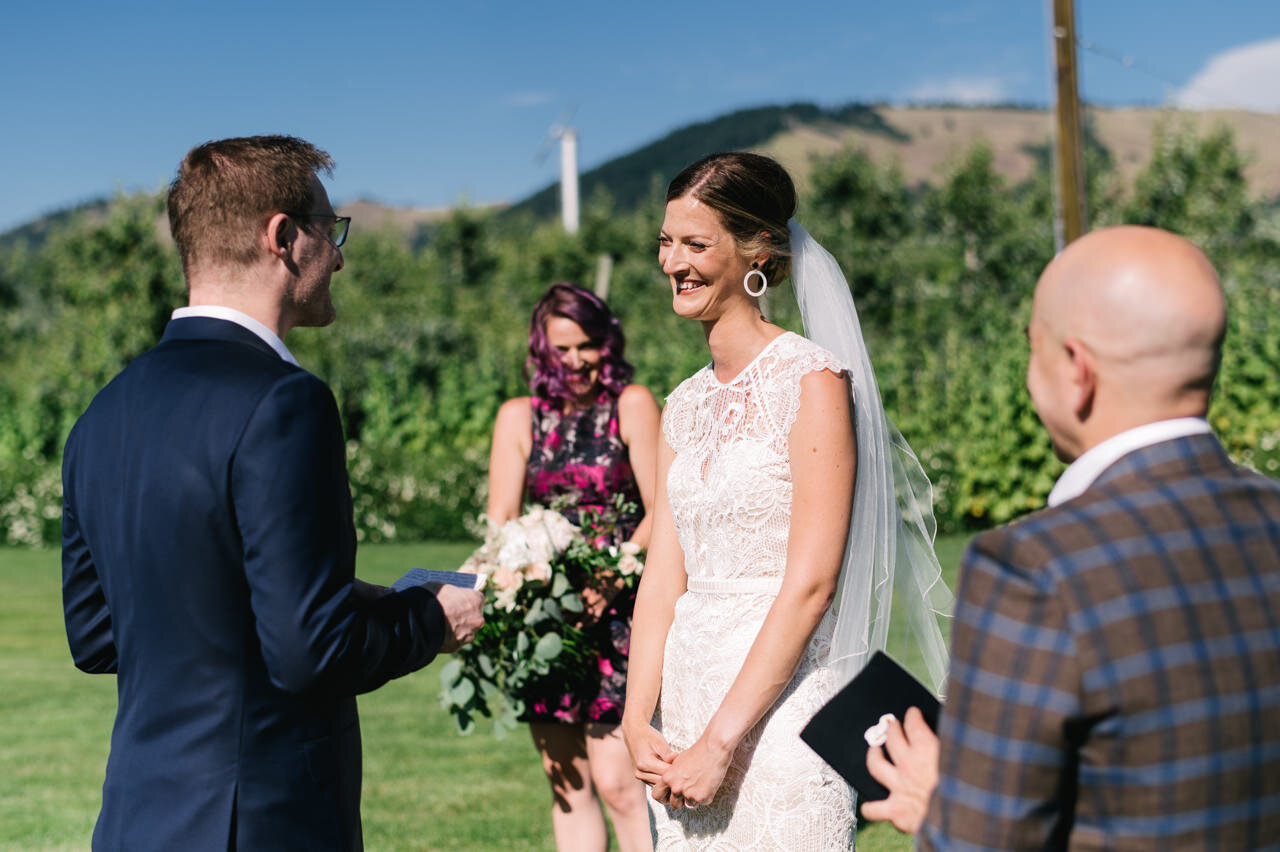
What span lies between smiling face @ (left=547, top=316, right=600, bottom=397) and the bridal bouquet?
2.37 feet

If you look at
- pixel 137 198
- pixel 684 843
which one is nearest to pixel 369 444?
pixel 137 198

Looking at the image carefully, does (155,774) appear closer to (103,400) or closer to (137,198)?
(103,400)

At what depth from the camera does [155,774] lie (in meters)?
2.20

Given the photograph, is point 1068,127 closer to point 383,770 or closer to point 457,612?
point 383,770

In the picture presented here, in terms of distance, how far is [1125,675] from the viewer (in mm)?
1395

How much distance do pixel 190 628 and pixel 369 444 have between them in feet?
58.0

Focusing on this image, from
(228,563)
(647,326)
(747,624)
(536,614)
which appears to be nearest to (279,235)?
(228,563)

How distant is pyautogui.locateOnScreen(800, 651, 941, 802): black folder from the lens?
201 cm

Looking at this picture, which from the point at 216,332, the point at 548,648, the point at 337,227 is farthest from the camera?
the point at 548,648

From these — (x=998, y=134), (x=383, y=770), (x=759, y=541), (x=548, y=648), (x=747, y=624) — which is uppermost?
(x=998, y=134)

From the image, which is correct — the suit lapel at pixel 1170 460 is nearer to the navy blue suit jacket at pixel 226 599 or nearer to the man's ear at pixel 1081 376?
the man's ear at pixel 1081 376

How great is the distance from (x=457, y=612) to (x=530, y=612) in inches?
58.6

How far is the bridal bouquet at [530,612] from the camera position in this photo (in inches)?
156

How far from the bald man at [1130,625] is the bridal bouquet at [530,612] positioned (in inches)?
100
